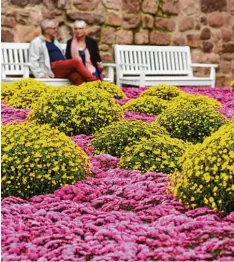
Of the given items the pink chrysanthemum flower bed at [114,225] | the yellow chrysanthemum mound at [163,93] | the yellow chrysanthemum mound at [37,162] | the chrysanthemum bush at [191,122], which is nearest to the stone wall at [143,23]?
the yellow chrysanthemum mound at [163,93]

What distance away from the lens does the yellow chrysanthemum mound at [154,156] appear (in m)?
4.71

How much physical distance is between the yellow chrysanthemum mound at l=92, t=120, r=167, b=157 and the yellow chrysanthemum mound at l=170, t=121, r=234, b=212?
1395 mm

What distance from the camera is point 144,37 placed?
41.5 feet

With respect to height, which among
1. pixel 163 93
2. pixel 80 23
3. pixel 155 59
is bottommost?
pixel 155 59

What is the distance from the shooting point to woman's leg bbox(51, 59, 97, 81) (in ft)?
33.7

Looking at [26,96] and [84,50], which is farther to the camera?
[84,50]

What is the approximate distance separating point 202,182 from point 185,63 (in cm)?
932

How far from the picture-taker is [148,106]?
7562 millimetres

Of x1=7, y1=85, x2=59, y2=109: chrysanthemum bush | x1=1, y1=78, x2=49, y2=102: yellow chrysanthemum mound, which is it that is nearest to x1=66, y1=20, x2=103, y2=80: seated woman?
x1=1, y1=78, x2=49, y2=102: yellow chrysanthemum mound

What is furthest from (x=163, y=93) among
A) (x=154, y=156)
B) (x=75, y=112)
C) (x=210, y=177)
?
(x=210, y=177)

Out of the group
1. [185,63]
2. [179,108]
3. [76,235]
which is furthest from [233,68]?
[76,235]

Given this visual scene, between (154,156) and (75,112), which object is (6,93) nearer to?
(75,112)

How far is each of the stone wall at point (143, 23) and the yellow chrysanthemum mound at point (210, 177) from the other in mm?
7591

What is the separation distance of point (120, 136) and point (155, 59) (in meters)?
7.45
